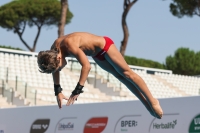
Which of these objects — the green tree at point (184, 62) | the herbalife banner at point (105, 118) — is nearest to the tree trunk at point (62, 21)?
the herbalife banner at point (105, 118)

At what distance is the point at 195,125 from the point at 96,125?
2.42 m

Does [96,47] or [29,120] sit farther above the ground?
[96,47]

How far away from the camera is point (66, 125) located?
11.4 meters

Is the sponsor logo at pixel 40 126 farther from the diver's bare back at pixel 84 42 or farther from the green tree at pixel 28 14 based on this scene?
the green tree at pixel 28 14

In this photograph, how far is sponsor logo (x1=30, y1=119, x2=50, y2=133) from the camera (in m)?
11.7

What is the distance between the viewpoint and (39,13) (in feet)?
129

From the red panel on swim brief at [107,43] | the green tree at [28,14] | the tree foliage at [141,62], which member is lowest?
the tree foliage at [141,62]

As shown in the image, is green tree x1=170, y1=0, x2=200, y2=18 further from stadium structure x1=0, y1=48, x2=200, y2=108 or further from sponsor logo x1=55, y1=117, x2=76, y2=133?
sponsor logo x1=55, y1=117, x2=76, y2=133

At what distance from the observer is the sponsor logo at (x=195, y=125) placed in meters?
9.09

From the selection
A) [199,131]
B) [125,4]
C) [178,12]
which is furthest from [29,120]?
[178,12]

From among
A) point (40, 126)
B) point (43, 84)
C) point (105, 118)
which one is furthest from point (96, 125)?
point (43, 84)

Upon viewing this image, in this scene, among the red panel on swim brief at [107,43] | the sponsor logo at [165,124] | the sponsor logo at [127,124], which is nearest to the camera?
the red panel on swim brief at [107,43]

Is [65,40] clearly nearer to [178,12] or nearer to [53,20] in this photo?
[178,12]

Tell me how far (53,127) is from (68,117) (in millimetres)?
470
